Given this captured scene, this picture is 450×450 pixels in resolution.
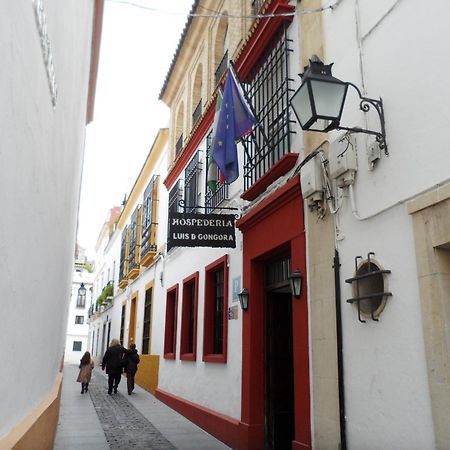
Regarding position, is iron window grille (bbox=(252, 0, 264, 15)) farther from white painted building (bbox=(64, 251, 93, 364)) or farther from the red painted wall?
white painted building (bbox=(64, 251, 93, 364))

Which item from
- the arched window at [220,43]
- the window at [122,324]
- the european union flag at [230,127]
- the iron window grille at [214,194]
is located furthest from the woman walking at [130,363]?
the european union flag at [230,127]

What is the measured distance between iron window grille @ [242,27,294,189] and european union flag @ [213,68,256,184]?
27cm

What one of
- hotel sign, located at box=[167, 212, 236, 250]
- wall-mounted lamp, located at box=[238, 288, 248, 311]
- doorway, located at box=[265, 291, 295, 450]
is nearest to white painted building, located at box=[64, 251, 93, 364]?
hotel sign, located at box=[167, 212, 236, 250]

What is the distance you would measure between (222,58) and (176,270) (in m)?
4.79

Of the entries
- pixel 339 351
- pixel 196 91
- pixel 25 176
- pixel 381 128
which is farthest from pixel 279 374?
pixel 196 91

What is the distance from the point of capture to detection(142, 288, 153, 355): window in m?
14.3

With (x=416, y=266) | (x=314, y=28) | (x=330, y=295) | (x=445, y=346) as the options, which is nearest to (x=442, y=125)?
(x=416, y=266)

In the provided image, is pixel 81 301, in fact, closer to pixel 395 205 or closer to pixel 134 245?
pixel 134 245

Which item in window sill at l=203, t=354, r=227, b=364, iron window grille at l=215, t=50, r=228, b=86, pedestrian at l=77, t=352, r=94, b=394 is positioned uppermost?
iron window grille at l=215, t=50, r=228, b=86

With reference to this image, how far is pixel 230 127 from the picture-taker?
6613mm

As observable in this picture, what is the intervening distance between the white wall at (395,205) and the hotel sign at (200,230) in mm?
2741

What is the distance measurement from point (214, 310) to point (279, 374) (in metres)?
2.47

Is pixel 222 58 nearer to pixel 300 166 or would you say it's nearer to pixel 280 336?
pixel 300 166

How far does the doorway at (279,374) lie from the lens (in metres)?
6.36
